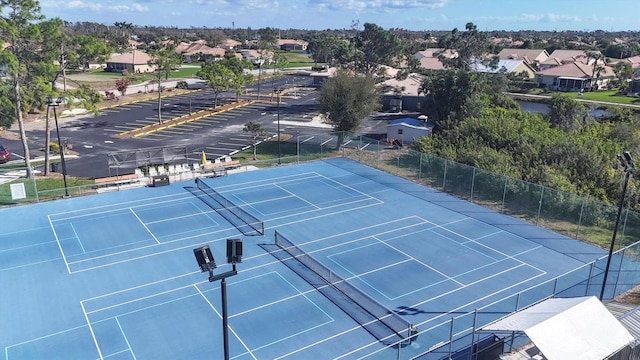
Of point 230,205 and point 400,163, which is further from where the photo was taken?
point 400,163

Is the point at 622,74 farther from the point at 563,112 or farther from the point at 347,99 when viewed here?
the point at 347,99

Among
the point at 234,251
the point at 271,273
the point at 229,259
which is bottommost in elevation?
the point at 271,273

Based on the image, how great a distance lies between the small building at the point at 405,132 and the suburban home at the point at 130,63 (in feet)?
199

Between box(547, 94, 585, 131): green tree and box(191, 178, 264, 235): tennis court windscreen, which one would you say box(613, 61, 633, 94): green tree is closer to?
box(547, 94, 585, 131): green tree

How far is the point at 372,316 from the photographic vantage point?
627 inches

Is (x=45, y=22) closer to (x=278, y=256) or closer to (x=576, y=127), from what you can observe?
(x=278, y=256)

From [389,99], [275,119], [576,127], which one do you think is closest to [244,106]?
[275,119]

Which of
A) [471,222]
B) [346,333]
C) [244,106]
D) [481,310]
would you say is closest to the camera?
[346,333]

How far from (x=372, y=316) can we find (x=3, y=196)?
21779 mm

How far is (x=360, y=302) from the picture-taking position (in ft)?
54.0

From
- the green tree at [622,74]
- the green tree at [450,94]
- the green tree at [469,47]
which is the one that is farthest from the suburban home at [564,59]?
the green tree at [450,94]

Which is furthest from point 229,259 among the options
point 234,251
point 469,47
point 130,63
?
point 130,63

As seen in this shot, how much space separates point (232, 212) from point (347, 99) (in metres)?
17.2

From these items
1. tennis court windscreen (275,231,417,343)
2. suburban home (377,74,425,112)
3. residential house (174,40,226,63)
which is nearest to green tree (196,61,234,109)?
suburban home (377,74,425,112)
